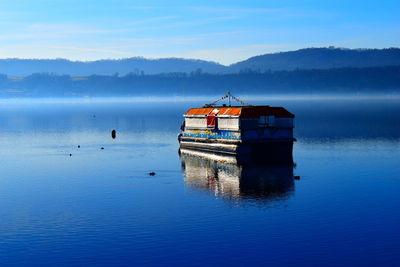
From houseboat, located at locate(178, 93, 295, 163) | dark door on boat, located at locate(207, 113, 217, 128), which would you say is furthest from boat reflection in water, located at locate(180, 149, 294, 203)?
dark door on boat, located at locate(207, 113, 217, 128)

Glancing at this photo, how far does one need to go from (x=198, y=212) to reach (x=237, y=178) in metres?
23.0

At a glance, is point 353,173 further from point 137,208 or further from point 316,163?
point 137,208

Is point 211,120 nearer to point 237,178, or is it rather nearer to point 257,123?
point 257,123

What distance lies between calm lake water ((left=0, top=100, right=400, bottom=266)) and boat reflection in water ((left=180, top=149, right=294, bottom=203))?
173 millimetres

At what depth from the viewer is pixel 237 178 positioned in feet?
266

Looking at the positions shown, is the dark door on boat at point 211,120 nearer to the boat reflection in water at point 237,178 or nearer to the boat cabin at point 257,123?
the boat cabin at point 257,123

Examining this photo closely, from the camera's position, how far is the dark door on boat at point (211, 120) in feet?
355

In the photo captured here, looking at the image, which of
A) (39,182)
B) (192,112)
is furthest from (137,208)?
(192,112)

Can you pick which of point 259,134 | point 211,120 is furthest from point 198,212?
point 211,120

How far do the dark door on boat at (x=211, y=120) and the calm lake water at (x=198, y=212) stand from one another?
7655 millimetres

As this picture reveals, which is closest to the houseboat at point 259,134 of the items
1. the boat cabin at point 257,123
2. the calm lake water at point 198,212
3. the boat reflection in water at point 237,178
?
the boat cabin at point 257,123

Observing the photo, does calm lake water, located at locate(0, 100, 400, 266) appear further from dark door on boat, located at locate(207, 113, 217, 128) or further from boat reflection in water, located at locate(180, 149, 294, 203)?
dark door on boat, located at locate(207, 113, 217, 128)

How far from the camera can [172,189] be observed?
73062 millimetres

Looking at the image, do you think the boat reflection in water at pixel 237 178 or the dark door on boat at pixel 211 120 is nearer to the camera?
the boat reflection in water at pixel 237 178
